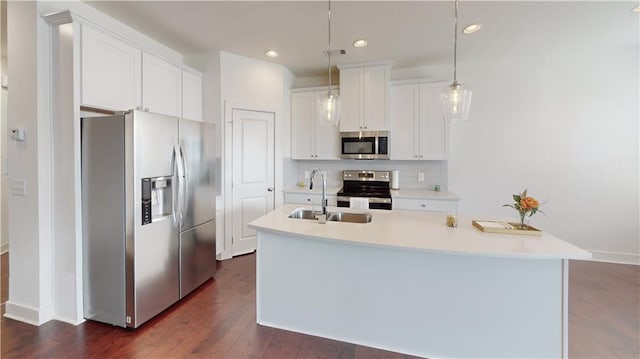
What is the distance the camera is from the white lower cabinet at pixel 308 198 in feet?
12.8

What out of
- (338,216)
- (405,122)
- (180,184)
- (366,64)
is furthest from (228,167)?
(405,122)

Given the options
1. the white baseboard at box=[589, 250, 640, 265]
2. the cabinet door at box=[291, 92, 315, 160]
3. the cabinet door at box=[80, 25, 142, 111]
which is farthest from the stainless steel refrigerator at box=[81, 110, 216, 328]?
the white baseboard at box=[589, 250, 640, 265]

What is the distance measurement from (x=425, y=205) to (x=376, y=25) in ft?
7.15

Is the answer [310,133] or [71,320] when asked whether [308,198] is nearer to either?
[310,133]

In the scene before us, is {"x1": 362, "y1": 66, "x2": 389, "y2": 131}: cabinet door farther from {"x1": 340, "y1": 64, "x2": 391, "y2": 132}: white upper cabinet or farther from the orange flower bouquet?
the orange flower bouquet

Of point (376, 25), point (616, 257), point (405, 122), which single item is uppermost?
point (376, 25)

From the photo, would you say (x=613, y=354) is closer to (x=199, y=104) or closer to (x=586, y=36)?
(x=586, y=36)

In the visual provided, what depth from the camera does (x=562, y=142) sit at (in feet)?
12.1

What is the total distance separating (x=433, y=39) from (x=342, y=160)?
205cm

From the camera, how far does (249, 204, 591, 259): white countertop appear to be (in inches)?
59.0

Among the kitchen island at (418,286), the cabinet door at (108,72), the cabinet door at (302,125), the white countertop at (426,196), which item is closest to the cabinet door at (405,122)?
the white countertop at (426,196)

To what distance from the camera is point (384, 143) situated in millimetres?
3881

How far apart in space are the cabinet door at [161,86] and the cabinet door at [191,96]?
72mm

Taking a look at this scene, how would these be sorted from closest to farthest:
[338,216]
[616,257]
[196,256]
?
[338,216]
[196,256]
[616,257]
